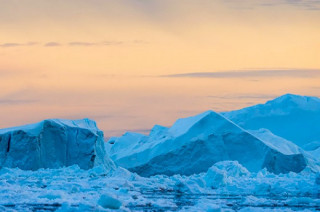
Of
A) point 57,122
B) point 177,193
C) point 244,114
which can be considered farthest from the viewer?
point 244,114

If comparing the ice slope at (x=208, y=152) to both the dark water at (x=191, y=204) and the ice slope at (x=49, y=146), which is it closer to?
the ice slope at (x=49, y=146)

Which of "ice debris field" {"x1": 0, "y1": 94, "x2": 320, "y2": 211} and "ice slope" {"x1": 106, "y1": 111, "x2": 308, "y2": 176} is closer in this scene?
"ice debris field" {"x1": 0, "y1": 94, "x2": 320, "y2": 211}

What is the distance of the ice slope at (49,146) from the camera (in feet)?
73.9

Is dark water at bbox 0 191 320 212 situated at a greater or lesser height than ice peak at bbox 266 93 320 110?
lesser

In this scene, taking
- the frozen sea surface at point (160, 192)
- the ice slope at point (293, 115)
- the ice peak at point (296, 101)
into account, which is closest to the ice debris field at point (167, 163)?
the frozen sea surface at point (160, 192)

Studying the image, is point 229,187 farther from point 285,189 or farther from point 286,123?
point 286,123

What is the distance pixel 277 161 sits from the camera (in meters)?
24.1

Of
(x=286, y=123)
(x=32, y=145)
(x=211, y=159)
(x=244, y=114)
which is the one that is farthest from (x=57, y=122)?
(x=286, y=123)

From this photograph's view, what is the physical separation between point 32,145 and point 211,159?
280 inches

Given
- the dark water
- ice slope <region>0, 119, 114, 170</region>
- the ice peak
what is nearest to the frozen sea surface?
the dark water

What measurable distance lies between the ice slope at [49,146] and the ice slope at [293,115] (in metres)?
12.3

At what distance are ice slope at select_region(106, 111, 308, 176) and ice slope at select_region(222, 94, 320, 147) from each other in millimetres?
8038

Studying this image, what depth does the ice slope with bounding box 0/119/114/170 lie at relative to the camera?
886 inches

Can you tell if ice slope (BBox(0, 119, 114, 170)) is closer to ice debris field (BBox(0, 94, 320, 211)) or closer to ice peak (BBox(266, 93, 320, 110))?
ice debris field (BBox(0, 94, 320, 211))
